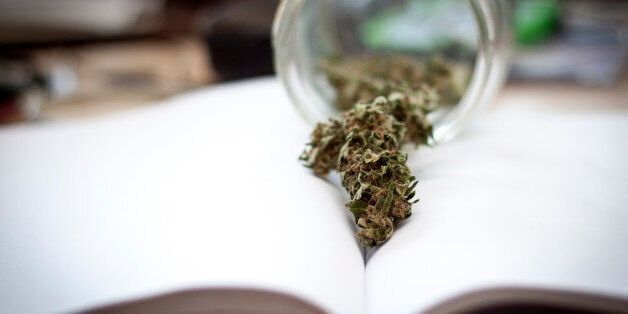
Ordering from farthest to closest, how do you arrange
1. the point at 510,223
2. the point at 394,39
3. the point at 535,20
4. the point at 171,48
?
the point at 171,48 → the point at 535,20 → the point at 394,39 → the point at 510,223

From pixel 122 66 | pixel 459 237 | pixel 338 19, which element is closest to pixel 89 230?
pixel 459 237

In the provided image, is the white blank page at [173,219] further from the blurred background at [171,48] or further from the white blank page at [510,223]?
the blurred background at [171,48]

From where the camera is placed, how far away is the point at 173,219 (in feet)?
1.23

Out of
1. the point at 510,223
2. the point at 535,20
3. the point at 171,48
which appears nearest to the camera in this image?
the point at 510,223

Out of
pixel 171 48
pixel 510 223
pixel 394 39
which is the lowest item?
pixel 510 223

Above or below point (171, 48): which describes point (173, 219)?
below

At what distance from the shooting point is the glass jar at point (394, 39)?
18.3 inches

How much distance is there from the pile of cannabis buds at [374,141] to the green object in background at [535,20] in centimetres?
46

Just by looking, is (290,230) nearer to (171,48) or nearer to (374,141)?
(374,141)

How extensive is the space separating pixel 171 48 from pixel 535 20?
95 cm

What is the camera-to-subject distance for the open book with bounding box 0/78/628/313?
0.98ft

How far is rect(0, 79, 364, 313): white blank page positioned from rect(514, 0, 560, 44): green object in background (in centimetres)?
54

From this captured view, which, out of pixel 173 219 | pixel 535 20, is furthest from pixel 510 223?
pixel 535 20

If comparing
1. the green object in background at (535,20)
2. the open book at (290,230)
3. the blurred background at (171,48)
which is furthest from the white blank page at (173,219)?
the green object in background at (535,20)
